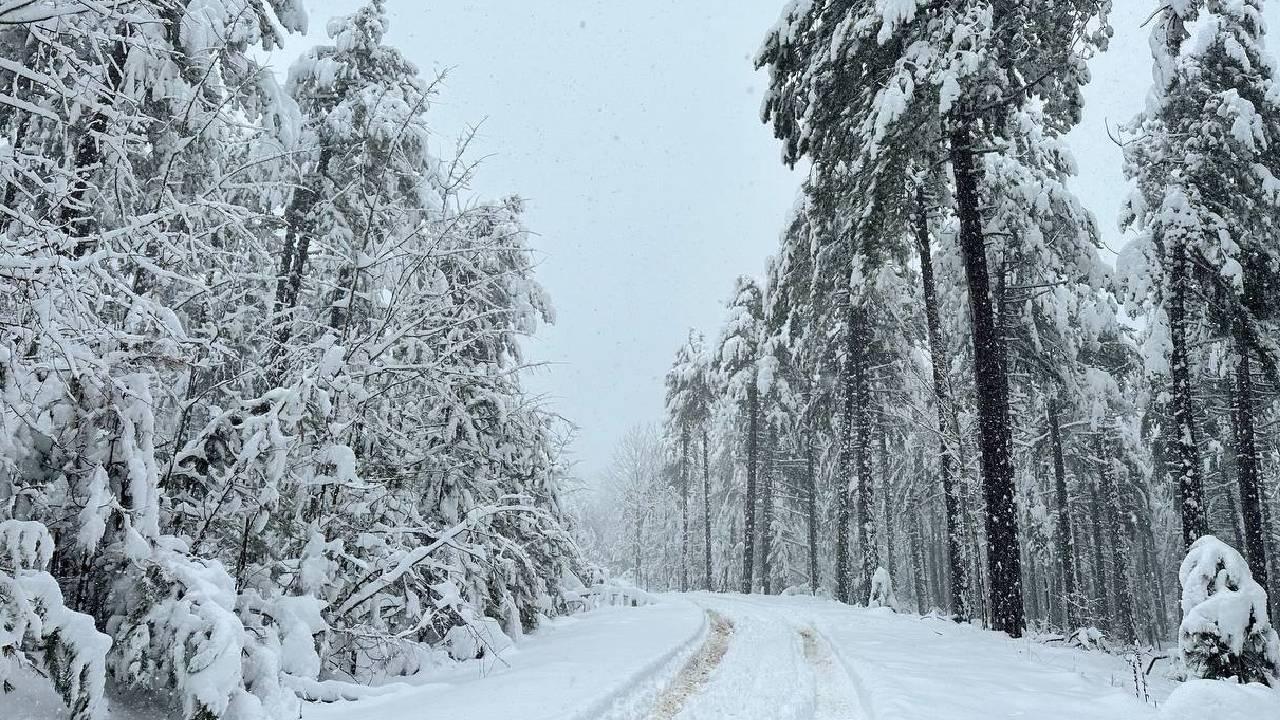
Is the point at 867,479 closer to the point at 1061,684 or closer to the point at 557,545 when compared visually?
the point at 557,545

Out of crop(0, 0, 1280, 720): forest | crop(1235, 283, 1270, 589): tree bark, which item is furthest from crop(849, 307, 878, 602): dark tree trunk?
crop(1235, 283, 1270, 589): tree bark

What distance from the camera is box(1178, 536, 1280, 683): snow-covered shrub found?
235 inches

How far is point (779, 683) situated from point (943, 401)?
29.1 ft

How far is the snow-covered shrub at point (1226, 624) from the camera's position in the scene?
5.97 metres

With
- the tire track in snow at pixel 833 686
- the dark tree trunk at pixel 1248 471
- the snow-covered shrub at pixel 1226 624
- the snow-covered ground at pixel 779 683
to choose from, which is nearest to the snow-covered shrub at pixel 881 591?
the snow-covered ground at pixel 779 683

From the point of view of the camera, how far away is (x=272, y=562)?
19.4ft

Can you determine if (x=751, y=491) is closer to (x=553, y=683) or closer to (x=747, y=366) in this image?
(x=747, y=366)

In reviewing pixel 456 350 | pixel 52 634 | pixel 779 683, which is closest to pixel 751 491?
pixel 779 683

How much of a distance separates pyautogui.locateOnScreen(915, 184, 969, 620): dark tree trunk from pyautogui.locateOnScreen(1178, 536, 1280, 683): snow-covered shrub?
7.27 meters

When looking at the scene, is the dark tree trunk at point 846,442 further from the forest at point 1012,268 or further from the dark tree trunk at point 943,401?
the dark tree trunk at point 943,401

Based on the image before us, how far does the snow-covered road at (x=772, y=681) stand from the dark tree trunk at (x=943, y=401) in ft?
13.0

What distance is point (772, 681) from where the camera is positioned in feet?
24.0

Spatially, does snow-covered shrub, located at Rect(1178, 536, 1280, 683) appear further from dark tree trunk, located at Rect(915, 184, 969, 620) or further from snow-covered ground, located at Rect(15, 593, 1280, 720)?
dark tree trunk, located at Rect(915, 184, 969, 620)

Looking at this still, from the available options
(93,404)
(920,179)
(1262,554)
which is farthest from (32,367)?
(1262,554)
